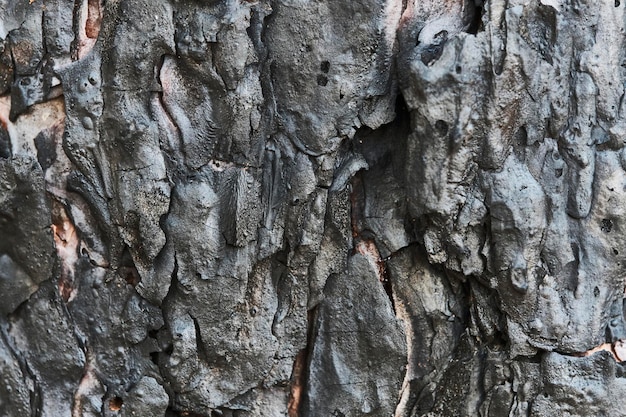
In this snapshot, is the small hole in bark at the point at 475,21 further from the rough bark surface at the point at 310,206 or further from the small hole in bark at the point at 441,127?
the small hole in bark at the point at 441,127

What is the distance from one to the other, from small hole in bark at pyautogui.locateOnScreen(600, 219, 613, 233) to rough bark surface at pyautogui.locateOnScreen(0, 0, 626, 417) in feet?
0.05

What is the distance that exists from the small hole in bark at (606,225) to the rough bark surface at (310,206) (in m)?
0.01

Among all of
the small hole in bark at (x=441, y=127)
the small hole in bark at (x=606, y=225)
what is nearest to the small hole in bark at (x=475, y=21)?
the small hole in bark at (x=441, y=127)

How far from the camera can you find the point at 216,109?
1.31m

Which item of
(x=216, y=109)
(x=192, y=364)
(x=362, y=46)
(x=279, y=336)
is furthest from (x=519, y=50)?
(x=192, y=364)

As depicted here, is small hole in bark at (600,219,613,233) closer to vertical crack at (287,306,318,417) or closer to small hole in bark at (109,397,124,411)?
vertical crack at (287,306,318,417)

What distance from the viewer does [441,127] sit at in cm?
128

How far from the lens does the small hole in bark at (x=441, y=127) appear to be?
50.3 inches

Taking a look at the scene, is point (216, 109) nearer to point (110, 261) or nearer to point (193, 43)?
point (193, 43)

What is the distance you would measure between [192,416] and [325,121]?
23.2 inches

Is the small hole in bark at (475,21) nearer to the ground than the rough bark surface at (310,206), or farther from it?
farther from it

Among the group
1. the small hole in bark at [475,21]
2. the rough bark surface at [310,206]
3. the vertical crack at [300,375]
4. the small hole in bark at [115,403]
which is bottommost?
the small hole in bark at [115,403]

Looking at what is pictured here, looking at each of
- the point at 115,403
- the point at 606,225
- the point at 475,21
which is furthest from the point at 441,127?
the point at 115,403

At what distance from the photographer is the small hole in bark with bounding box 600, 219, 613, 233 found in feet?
4.55
